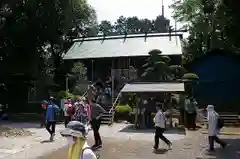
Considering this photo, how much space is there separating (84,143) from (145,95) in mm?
16239

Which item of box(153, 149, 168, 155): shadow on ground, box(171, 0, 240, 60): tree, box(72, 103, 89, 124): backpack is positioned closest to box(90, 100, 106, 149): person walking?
box(72, 103, 89, 124): backpack

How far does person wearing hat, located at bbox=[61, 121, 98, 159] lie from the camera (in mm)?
4441

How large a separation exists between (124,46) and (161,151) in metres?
19.7

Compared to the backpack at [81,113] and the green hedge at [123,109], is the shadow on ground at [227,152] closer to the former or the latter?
the backpack at [81,113]

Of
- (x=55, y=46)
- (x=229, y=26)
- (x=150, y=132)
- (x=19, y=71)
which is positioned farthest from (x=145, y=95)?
(x=55, y=46)

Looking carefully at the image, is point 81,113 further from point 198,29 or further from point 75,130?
point 198,29

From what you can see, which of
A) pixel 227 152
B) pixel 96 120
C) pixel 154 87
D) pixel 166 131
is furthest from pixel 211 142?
pixel 154 87

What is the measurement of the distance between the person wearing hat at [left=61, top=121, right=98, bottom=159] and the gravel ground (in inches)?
290

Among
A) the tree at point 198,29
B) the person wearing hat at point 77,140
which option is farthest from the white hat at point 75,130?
the tree at point 198,29

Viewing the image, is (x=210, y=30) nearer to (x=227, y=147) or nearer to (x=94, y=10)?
(x=94, y=10)

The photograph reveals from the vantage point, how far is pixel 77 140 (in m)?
4.50

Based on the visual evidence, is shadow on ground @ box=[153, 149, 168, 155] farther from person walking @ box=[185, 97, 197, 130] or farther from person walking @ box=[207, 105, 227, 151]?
person walking @ box=[185, 97, 197, 130]

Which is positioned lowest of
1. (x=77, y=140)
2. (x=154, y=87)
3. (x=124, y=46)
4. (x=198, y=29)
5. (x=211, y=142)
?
(x=211, y=142)

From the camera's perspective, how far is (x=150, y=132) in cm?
1806
